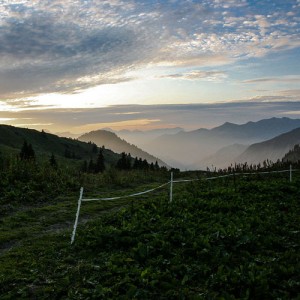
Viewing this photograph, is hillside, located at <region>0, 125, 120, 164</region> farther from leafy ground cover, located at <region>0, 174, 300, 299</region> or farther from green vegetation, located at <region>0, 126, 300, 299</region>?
leafy ground cover, located at <region>0, 174, 300, 299</region>

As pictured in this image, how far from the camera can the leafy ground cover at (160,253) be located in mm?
8383

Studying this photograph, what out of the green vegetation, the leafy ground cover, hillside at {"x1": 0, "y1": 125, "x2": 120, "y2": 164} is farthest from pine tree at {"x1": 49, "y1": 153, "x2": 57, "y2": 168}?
hillside at {"x1": 0, "y1": 125, "x2": 120, "y2": 164}

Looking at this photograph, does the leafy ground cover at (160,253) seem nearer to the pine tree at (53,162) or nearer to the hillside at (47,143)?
the pine tree at (53,162)

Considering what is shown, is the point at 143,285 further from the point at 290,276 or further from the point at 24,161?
the point at 24,161

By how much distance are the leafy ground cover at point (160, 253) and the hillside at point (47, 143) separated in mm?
126535

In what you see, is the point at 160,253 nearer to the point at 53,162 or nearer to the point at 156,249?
the point at 156,249

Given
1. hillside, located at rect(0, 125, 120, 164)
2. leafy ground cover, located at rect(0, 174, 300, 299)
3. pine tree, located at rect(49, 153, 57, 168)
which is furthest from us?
hillside, located at rect(0, 125, 120, 164)

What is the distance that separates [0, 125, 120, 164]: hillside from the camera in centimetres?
14374

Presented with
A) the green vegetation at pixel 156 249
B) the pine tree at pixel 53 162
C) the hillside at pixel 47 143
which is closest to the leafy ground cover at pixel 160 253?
the green vegetation at pixel 156 249

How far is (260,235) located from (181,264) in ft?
12.9

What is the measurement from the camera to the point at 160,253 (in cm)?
1074

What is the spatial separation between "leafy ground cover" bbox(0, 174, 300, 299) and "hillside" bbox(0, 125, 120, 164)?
12653 cm

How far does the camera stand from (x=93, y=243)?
1182 cm

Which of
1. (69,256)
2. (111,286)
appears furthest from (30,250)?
(111,286)
